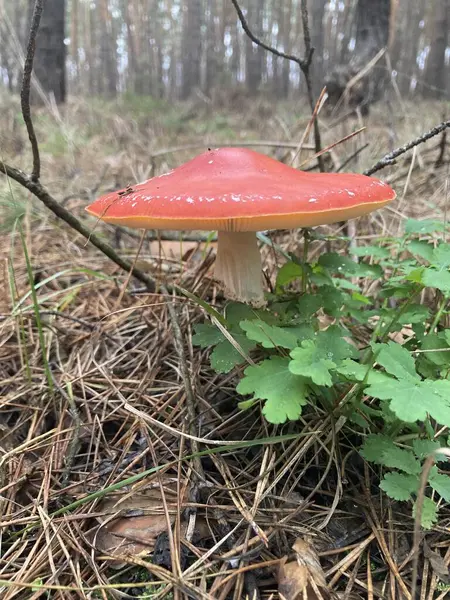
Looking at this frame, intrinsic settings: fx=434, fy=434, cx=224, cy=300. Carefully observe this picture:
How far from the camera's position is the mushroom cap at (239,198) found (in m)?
1.23

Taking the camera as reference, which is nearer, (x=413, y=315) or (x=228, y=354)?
(x=228, y=354)

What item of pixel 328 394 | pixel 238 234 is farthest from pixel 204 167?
pixel 328 394

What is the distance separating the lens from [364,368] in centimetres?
118

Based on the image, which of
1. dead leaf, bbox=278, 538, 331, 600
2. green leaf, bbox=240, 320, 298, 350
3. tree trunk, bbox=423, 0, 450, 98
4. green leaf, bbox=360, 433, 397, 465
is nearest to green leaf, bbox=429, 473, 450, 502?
→ green leaf, bbox=360, 433, 397, 465

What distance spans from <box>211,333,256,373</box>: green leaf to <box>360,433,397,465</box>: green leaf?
17.2 inches

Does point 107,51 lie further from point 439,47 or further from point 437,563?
point 437,563

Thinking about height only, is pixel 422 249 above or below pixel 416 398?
above

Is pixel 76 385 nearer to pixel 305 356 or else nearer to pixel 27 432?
pixel 27 432

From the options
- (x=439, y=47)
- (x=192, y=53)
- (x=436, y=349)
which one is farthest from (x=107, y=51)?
(x=436, y=349)

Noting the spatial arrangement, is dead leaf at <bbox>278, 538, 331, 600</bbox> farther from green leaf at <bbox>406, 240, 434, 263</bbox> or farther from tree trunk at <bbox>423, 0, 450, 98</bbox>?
tree trunk at <bbox>423, 0, 450, 98</bbox>

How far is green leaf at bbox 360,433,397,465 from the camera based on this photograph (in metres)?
1.18

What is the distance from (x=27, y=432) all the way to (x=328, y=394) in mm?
1137

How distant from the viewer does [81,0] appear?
2178 centimetres

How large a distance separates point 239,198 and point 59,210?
3.29 feet
